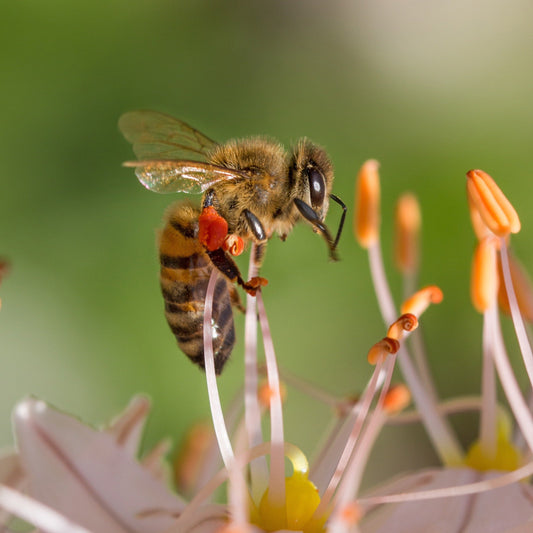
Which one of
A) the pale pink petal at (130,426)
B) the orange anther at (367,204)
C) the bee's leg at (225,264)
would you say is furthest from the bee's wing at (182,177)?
the pale pink petal at (130,426)

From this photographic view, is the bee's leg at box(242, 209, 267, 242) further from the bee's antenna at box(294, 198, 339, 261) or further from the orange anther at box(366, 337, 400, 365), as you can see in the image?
the orange anther at box(366, 337, 400, 365)

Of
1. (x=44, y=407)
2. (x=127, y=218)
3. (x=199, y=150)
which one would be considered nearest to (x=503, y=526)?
(x=44, y=407)

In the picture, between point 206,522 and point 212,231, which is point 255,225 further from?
point 206,522

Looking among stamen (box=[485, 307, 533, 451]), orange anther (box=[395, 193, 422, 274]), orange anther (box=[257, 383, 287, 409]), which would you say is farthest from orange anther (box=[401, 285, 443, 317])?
orange anther (box=[395, 193, 422, 274])

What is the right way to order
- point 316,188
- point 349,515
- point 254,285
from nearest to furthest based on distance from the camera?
point 349,515 → point 254,285 → point 316,188

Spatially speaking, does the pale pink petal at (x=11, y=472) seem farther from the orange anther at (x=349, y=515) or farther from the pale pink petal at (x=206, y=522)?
the orange anther at (x=349, y=515)

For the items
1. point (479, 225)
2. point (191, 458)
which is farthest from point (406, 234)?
point (191, 458)
